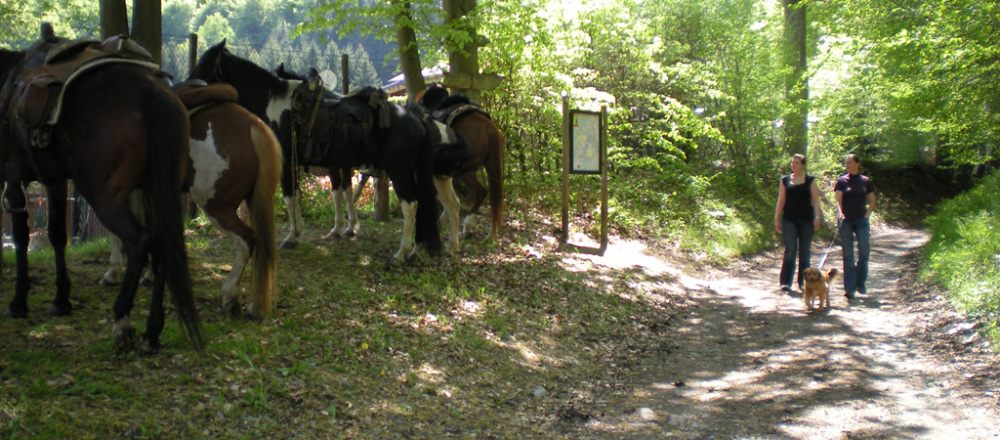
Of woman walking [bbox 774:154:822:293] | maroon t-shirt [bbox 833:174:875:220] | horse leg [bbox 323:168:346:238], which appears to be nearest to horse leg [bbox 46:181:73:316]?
horse leg [bbox 323:168:346:238]

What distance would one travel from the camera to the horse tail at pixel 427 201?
8484 millimetres

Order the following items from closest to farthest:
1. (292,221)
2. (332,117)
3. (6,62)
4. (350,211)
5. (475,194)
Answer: (6,62) → (332,117) → (292,221) → (350,211) → (475,194)

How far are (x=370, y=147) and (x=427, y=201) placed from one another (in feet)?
3.03

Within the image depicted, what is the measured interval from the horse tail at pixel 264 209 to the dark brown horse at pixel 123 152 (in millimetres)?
721

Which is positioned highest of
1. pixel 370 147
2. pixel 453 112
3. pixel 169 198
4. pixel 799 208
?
pixel 453 112

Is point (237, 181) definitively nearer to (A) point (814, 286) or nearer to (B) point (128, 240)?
(B) point (128, 240)

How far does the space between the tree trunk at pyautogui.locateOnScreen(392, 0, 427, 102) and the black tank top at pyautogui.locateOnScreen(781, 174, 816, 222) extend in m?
5.69

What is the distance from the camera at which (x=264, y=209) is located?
5539 mm

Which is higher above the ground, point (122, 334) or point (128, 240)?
point (128, 240)

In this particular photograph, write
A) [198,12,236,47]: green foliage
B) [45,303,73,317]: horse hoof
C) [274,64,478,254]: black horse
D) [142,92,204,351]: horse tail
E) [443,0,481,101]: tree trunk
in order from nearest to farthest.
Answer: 1. [142,92,204,351]: horse tail
2. [45,303,73,317]: horse hoof
3. [274,64,478,254]: black horse
4. [443,0,481,101]: tree trunk
5. [198,12,236,47]: green foliage

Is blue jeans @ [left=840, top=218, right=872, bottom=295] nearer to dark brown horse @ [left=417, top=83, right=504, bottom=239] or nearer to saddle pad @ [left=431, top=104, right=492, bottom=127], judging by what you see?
dark brown horse @ [left=417, top=83, right=504, bottom=239]

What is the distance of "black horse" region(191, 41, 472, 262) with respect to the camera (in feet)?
25.2

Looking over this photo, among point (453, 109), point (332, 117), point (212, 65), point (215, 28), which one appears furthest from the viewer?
point (215, 28)

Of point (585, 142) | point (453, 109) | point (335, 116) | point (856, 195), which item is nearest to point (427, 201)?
point (335, 116)
